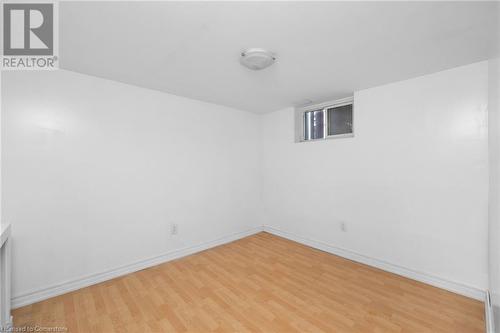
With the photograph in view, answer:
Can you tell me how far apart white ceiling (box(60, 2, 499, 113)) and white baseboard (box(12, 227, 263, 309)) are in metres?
2.27

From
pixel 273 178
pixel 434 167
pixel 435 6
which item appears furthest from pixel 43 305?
pixel 434 167

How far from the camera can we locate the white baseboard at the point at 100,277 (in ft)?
6.61

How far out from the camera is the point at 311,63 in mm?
2105

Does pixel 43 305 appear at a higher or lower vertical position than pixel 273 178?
lower

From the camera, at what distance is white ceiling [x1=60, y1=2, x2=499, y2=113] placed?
1.37 metres

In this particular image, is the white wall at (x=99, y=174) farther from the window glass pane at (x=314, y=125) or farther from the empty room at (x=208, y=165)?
the window glass pane at (x=314, y=125)

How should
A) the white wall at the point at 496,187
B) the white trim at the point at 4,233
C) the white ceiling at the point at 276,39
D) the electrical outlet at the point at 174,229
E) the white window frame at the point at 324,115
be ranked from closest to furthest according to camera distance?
1. the white wall at the point at 496,187
2. the white ceiling at the point at 276,39
3. the white trim at the point at 4,233
4. the electrical outlet at the point at 174,229
5. the white window frame at the point at 324,115

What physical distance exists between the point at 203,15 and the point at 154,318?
8.04 feet

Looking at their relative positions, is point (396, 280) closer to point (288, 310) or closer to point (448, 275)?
point (448, 275)

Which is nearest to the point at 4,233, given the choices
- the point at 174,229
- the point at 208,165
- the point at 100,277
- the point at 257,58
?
the point at 100,277

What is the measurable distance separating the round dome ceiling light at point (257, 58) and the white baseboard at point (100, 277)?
2651 millimetres

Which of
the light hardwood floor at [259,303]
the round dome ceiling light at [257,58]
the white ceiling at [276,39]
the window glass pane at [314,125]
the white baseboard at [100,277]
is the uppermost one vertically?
the white ceiling at [276,39]

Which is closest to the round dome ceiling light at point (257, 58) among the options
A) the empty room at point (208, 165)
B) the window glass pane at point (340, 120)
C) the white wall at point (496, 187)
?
the empty room at point (208, 165)

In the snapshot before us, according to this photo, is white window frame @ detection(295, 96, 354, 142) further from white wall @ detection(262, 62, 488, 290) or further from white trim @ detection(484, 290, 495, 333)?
white trim @ detection(484, 290, 495, 333)
